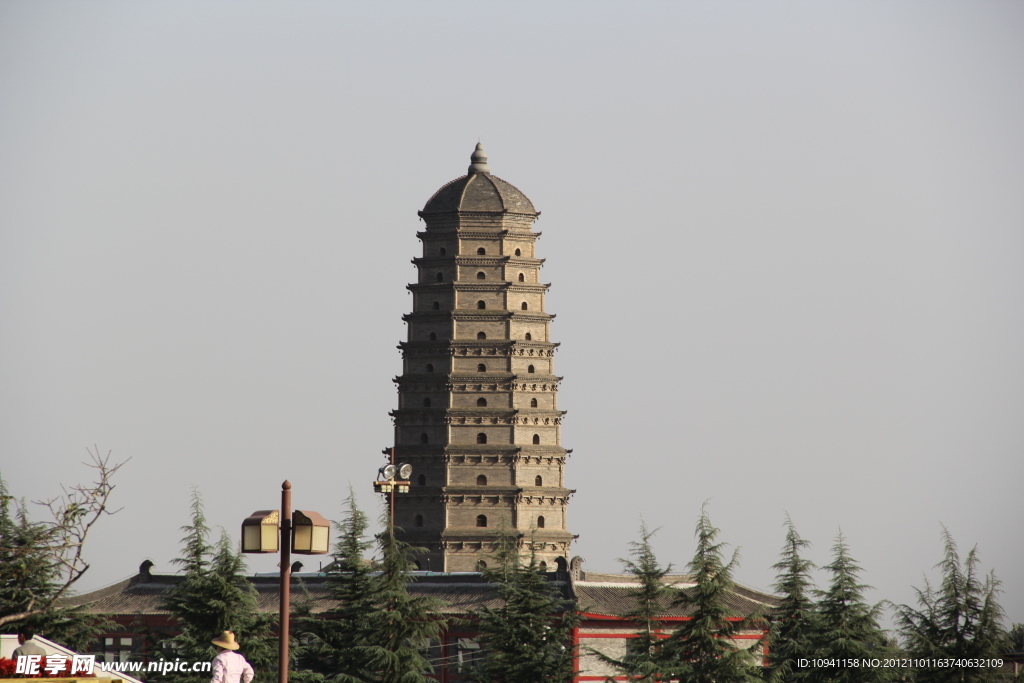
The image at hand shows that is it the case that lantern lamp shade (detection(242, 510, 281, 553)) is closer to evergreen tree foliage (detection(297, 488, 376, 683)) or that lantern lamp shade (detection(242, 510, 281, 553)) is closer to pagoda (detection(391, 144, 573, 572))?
evergreen tree foliage (detection(297, 488, 376, 683))

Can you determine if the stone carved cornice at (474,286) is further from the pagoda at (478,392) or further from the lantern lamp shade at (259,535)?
the lantern lamp shade at (259,535)

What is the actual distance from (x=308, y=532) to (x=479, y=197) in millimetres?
59373

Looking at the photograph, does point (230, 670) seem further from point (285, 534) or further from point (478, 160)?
point (478, 160)

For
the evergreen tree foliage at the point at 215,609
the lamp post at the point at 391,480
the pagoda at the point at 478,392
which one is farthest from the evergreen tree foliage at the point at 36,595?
the pagoda at the point at 478,392

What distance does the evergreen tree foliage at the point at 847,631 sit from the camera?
42781 mm

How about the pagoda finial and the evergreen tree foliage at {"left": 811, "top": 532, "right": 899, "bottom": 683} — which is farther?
the pagoda finial

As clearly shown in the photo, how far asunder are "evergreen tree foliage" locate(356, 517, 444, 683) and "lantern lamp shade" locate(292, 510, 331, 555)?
2369 cm

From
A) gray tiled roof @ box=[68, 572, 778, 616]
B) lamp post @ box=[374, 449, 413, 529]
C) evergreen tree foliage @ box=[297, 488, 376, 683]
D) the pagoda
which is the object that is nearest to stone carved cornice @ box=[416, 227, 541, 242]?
the pagoda

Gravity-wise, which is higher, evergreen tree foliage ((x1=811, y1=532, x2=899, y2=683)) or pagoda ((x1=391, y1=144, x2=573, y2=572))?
pagoda ((x1=391, y1=144, x2=573, y2=572))

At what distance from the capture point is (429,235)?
79.6 m

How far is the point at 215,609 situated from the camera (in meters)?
44.2

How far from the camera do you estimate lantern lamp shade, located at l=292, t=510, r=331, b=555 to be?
21.3 m

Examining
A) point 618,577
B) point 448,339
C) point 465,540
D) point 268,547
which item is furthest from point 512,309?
point 268,547
